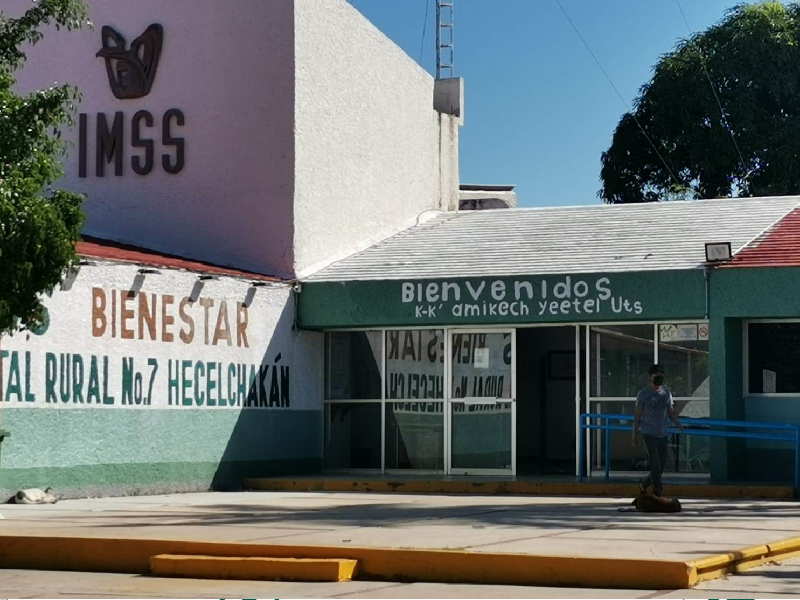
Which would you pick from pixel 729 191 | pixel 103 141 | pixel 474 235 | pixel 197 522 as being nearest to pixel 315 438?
pixel 474 235

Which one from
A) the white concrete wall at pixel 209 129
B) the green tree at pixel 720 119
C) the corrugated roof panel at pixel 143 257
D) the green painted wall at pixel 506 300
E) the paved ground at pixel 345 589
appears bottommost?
the paved ground at pixel 345 589

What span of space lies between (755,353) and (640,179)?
2798 cm

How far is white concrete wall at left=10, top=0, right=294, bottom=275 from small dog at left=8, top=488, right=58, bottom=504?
698 cm

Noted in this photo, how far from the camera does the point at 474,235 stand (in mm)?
25188

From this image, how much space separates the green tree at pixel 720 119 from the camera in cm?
4469

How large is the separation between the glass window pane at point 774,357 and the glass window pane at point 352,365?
616 centimetres

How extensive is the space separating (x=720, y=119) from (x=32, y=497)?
33659 mm

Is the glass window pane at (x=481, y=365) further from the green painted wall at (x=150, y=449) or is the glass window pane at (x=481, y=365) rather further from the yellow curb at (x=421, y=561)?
the yellow curb at (x=421, y=561)

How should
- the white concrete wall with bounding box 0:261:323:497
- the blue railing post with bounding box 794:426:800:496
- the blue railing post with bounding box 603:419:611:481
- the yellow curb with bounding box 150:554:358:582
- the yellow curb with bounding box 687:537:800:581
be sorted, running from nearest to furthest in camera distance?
1. the yellow curb with bounding box 687:537:800:581
2. the yellow curb with bounding box 150:554:358:582
3. the white concrete wall with bounding box 0:261:323:497
4. the blue railing post with bounding box 794:426:800:496
5. the blue railing post with bounding box 603:419:611:481

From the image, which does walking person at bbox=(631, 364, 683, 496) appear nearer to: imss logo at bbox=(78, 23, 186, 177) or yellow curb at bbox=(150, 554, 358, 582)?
yellow curb at bbox=(150, 554, 358, 582)

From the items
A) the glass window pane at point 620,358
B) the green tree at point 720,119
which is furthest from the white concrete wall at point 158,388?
the green tree at point 720,119

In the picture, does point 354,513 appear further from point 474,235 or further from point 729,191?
point 729,191

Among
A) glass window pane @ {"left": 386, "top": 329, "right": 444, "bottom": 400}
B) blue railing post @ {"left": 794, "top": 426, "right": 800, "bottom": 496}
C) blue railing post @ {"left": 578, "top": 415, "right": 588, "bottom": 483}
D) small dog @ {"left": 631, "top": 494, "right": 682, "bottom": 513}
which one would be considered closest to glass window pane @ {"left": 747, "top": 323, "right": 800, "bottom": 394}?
blue railing post @ {"left": 794, "top": 426, "right": 800, "bottom": 496}

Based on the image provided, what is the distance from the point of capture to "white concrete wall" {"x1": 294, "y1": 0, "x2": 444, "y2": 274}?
920 inches
